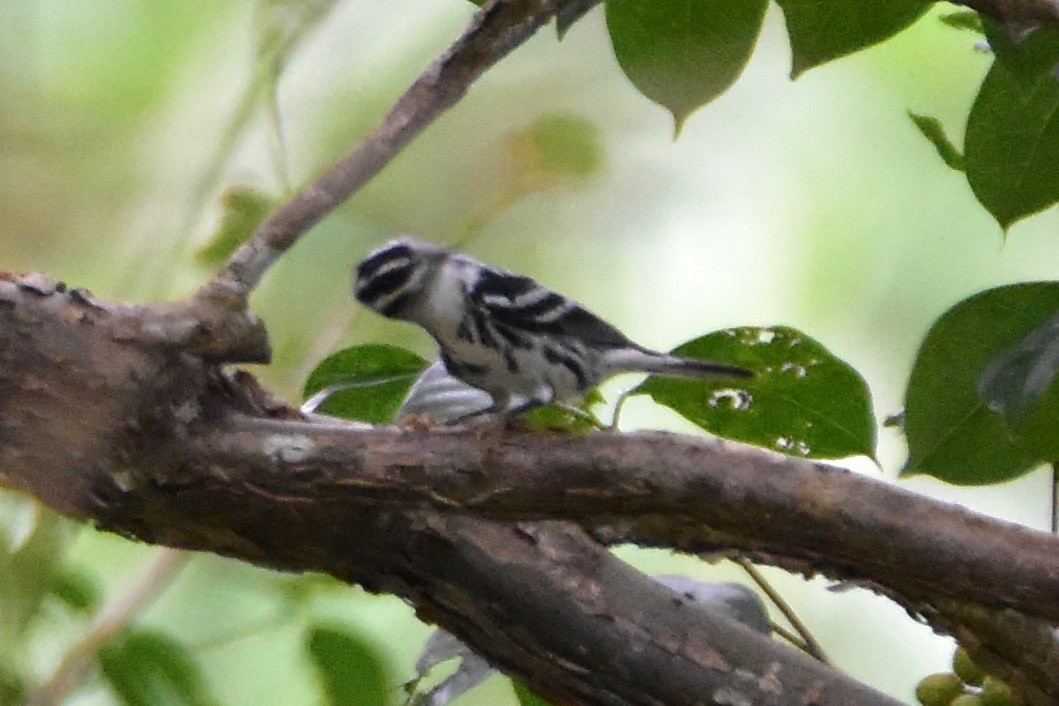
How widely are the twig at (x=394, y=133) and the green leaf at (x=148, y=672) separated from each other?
1.32 feet

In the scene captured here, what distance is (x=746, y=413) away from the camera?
1.06m

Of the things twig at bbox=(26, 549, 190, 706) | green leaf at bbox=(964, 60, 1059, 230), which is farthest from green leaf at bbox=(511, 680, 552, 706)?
green leaf at bbox=(964, 60, 1059, 230)

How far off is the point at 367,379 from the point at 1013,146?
23.3 inches

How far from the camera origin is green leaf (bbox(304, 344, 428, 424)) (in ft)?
3.72

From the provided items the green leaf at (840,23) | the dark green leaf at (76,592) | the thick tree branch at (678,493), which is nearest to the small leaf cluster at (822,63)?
the green leaf at (840,23)

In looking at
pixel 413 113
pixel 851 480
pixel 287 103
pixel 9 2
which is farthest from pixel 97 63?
pixel 851 480

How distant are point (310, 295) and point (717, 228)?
626 millimetres

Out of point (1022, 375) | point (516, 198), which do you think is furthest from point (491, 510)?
point (516, 198)

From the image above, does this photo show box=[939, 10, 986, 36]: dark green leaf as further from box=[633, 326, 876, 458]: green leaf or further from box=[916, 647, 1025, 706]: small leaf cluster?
box=[916, 647, 1025, 706]: small leaf cluster

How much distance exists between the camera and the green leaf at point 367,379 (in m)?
1.13

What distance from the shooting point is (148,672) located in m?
1.12

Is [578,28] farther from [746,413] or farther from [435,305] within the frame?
[746,413]

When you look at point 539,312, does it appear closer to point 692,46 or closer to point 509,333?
point 509,333

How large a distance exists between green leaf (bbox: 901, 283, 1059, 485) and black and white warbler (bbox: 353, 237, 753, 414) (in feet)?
0.81
